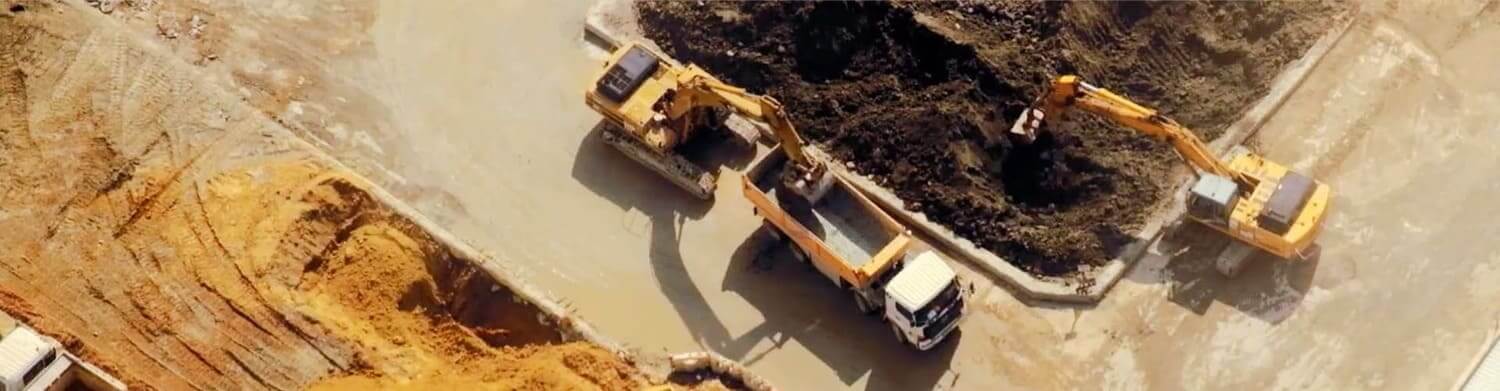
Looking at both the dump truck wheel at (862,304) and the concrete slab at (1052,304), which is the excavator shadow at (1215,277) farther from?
the dump truck wheel at (862,304)

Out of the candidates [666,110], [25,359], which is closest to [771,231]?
[666,110]

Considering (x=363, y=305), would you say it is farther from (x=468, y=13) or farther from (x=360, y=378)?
(x=468, y=13)

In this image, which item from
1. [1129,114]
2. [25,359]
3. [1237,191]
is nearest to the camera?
[25,359]

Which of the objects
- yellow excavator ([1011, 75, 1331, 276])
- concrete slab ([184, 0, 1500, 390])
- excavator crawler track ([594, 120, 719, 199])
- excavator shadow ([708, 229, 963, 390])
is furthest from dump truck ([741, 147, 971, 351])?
yellow excavator ([1011, 75, 1331, 276])

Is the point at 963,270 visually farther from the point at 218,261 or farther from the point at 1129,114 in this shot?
the point at 218,261

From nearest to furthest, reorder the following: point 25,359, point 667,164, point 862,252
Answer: point 25,359 → point 862,252 → point 667,164

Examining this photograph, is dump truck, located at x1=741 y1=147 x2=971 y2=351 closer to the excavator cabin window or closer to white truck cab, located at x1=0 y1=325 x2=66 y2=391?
the excavator cabin window
